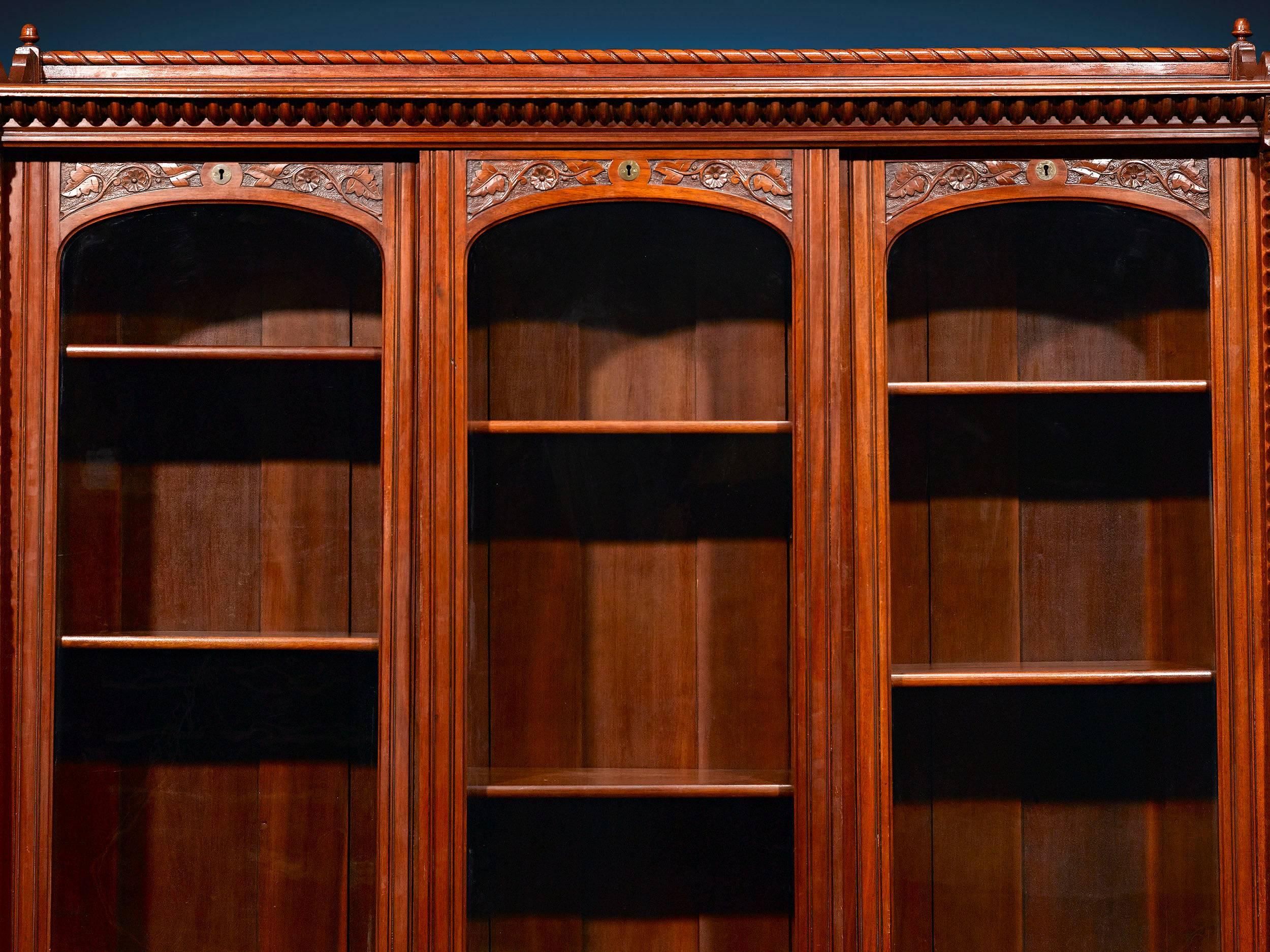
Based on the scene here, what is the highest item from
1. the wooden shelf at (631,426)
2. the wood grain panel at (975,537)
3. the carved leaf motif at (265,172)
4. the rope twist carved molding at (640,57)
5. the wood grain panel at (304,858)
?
the rope twist carved molding at (640,57)

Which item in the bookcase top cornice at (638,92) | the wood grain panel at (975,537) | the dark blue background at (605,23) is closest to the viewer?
the bookcase top cornice at (638,92)

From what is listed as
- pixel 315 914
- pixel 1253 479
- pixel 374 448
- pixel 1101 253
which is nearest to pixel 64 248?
pixel 374 448

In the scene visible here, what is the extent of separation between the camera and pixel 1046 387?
136 cm

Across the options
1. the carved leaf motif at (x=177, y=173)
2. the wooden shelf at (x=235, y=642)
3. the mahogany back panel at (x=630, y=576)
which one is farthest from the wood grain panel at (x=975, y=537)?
the carved leaf motif at (x=177, y=173)

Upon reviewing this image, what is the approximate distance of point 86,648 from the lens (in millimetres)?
1344

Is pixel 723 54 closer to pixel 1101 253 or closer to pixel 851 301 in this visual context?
pixel 851 301

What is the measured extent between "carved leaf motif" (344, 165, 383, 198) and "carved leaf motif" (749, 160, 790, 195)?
19.8 inches

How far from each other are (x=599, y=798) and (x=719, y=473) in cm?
48

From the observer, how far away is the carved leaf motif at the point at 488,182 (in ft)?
4.34

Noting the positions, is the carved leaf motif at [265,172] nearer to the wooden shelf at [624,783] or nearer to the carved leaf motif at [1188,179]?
the wooden shelf at [624,783]

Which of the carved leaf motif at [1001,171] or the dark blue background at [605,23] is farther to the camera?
the dark blue background at [605,23]

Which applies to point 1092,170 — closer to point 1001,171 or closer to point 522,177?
point 1001,171

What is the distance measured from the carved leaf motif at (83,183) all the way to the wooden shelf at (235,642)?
23.1 inches

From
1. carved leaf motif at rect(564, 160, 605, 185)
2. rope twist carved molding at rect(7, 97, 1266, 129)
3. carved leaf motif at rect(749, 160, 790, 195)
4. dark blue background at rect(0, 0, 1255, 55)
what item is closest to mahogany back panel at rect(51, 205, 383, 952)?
rope twist carved molding at rect(7, 97, 1266, 129)
